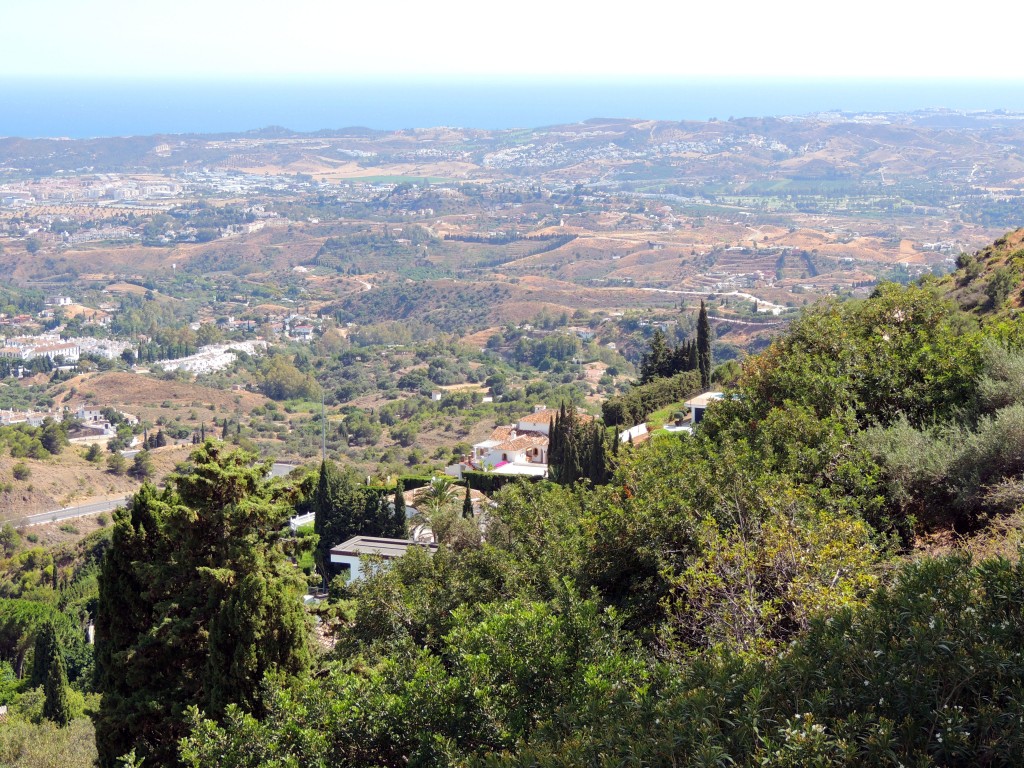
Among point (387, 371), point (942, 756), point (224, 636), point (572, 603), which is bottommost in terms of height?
point (387, 371)

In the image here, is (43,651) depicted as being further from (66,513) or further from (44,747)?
(66,513)

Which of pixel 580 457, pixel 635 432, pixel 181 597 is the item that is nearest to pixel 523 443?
pixel 635 432

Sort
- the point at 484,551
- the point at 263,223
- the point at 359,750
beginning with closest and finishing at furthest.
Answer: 1. the point at 359,750
2. the point at 484,551
3. the point at 263,223

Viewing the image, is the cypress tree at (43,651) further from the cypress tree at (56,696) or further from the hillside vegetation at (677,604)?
the hillside vegetation at (677,604)

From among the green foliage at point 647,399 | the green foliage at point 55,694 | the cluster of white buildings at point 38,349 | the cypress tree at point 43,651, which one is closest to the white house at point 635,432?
the green foliage at point 647,399

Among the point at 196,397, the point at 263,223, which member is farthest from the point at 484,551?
the point at 263,223

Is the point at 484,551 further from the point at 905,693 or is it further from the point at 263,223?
the point at 263,223

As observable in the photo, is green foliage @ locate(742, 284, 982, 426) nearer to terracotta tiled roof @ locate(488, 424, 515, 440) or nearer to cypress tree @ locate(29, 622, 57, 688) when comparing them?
cypress tree @ locate(29, 622, 57, 688)

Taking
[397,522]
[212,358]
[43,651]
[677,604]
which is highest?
[677,604]

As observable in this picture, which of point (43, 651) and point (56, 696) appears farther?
point (43, 651)
